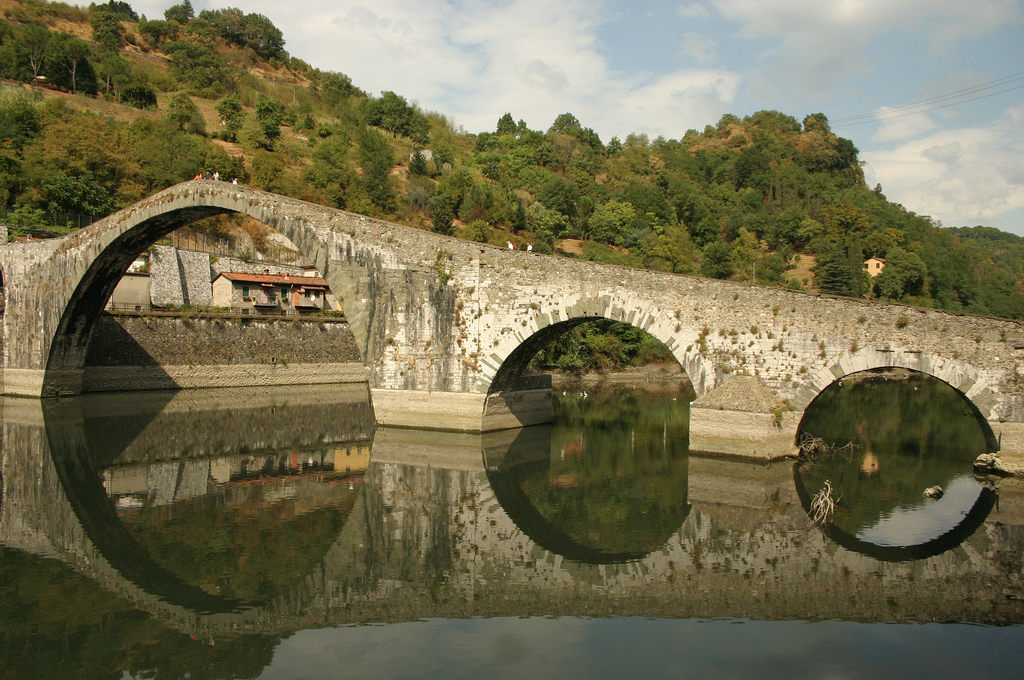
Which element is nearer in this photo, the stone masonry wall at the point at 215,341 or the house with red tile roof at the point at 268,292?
the stone masonry wall at the point at 215,341

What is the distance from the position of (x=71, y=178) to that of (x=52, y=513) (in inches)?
1416

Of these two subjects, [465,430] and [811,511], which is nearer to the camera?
[811,511]

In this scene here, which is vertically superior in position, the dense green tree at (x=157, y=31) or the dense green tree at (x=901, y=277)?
the dense green tree at (x=157, y=31)

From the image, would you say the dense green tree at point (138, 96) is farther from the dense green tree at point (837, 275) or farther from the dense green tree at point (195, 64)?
the dense green tree at point (837, 275)

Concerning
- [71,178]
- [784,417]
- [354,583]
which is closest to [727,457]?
[784,417]

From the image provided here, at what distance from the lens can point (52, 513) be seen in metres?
12.3

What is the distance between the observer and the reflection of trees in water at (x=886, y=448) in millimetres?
14383

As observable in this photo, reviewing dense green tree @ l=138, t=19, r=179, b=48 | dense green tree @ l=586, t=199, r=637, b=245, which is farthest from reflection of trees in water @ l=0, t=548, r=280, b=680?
dense green tree @ l=138, t=19, r=179, b=48

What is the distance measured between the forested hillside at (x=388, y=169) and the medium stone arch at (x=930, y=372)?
115 ft

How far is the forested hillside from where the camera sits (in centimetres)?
4788

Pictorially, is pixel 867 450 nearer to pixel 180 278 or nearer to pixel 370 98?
pixel 180 278

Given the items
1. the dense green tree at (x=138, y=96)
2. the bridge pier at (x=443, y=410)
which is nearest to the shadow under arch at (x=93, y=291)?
the bridge pier at (x=443, y=410)

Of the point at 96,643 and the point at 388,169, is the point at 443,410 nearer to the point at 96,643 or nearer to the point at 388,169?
the point at 96,643

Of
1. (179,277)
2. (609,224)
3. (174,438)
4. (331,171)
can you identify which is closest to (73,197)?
(179,277)
